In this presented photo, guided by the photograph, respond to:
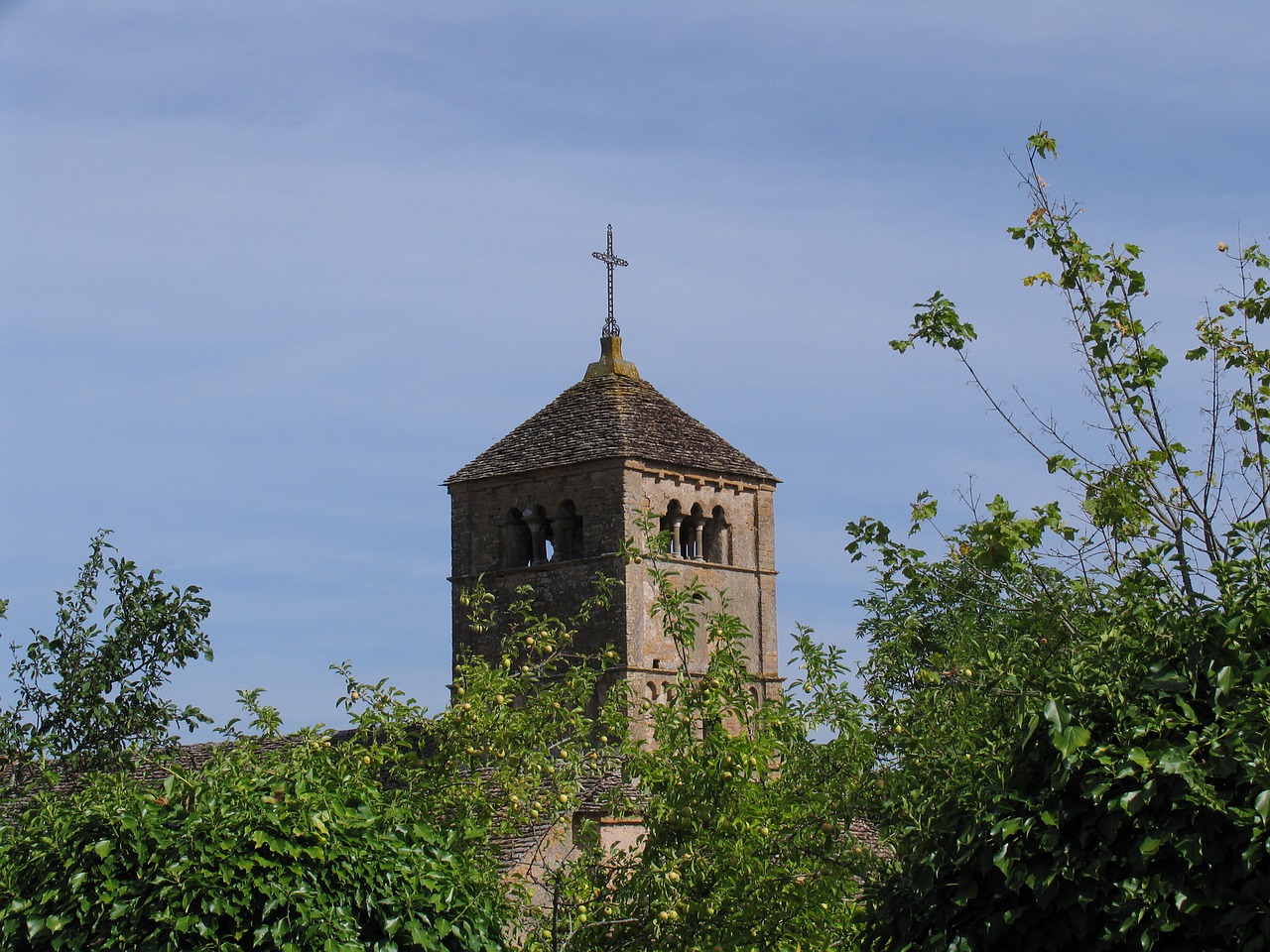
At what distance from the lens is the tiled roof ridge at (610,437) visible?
36.4 m

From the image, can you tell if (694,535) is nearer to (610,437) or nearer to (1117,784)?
(610,437)

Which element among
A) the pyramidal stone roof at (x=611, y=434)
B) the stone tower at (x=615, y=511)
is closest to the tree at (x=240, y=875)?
the stone tower at (x=615, y=511)

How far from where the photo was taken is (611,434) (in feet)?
119

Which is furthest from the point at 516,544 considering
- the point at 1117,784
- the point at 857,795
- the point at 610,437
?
the point at 1117,784

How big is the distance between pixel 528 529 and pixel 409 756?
79.7ft

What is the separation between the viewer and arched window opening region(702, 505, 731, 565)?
123 ft

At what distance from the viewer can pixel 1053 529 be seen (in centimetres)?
1073

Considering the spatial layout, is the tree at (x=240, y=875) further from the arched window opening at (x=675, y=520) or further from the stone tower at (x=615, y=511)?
the arched window opening at (x=675, y=520)

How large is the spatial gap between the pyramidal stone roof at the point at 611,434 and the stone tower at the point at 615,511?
0.13 feet

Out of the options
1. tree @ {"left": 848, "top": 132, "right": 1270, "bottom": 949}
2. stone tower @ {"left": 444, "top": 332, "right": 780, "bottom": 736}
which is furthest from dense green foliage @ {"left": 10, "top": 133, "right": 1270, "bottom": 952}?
stone tower @ {"left": 444, "top": 332, "right": 780, "bottom": 736}

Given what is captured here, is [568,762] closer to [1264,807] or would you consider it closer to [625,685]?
[625,685]

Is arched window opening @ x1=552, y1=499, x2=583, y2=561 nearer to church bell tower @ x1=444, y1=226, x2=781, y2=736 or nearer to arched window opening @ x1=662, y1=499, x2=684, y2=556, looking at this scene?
church bell tower @ x1=444, y1=226, x2=781, y2=736

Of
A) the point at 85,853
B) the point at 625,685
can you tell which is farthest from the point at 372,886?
the point at 625,685

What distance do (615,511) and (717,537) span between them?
3.20 m
